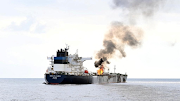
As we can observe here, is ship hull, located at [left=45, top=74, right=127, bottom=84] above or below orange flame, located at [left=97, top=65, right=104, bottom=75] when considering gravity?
below

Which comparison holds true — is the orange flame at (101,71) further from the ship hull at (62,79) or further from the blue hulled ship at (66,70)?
the ship hull at (62,79)

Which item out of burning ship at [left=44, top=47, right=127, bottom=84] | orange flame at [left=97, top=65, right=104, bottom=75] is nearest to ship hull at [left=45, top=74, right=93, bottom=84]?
burning ship at [left=44, top=47, right=127, bottom=84]

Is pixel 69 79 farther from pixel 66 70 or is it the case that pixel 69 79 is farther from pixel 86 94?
pixel 86 94

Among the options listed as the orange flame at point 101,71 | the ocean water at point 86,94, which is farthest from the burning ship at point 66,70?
the orange flame at point 101,71

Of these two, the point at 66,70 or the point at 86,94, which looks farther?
the point at 66,70

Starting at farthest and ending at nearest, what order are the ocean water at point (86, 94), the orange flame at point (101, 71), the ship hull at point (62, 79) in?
the orange flame at point (101, 71) < the ship hull at point (62, 79) < the ocean water at point (86, 94)

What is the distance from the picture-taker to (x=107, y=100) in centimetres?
5541

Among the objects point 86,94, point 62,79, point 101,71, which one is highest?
point 101,71

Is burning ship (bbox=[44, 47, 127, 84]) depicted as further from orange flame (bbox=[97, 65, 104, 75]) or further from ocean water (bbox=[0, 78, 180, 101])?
orange flame (bbox=[97, 65, 104, 75])

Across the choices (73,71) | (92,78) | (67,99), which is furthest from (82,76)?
(67,99)

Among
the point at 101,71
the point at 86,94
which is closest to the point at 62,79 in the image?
the point at 86,94

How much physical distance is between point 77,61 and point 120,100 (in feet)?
158

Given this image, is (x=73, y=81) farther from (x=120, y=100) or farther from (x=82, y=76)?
(x=120, y=100)

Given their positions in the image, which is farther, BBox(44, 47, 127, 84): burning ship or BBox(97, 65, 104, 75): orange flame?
BBox(97, 65, 104, 75): orange flame
